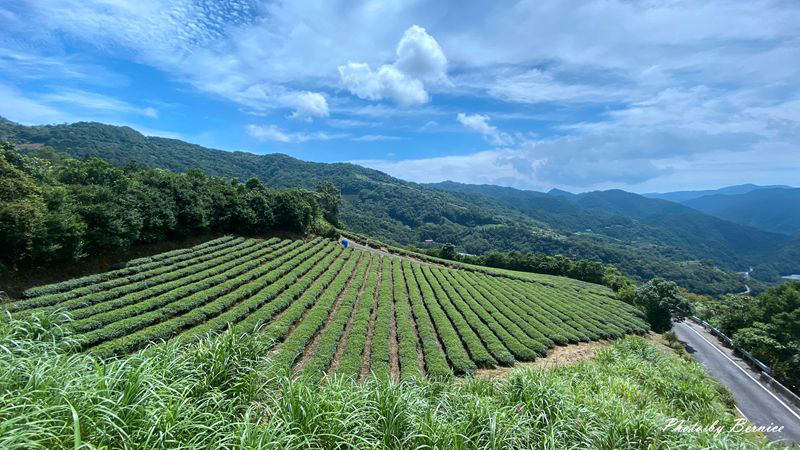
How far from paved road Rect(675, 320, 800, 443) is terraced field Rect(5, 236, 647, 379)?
21.6 feet

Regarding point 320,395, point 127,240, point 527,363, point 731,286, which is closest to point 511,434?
point 320,395

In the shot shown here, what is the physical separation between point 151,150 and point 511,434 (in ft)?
753

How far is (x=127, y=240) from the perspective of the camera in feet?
97.9

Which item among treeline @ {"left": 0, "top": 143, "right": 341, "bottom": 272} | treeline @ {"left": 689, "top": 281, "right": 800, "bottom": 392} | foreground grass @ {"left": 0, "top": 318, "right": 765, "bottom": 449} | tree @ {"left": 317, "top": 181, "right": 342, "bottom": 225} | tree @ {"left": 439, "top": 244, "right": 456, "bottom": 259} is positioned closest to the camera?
foreground grass @ {"left": 0, "top": 318, "right": 765, "bottom": 449}

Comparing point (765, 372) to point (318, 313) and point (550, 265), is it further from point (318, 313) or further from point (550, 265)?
point (550, 265)

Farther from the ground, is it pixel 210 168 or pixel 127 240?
pixel 210 168

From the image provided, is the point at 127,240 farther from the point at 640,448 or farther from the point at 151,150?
the point at 151,150

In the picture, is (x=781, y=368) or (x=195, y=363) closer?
(x=195, y=363)

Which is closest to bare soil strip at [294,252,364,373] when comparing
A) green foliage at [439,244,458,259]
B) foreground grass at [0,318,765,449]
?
foreground grass at [0,318,765,449]

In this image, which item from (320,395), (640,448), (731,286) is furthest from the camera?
(731,286)

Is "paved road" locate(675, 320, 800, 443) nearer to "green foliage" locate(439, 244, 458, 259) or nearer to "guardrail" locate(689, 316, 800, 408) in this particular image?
"guardrail" locate(689, 316, 800, 408)

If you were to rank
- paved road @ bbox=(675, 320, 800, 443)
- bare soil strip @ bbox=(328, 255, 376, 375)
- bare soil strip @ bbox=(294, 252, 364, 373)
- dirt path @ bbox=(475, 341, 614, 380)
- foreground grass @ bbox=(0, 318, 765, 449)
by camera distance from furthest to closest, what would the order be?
paved road @ bbox=(675, 320, 800, 443) < dirt path @ bbox=(475, 341, 614, 380) < bare soil strip @ bbox=(328, 255, 376, 375) < bare soil strip @ bbox=(294, 252, 364, 373) < foreground grass @ bbox=(0, 318, 765, 449)

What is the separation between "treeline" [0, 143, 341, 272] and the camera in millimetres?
22594

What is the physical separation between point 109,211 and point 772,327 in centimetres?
6491
